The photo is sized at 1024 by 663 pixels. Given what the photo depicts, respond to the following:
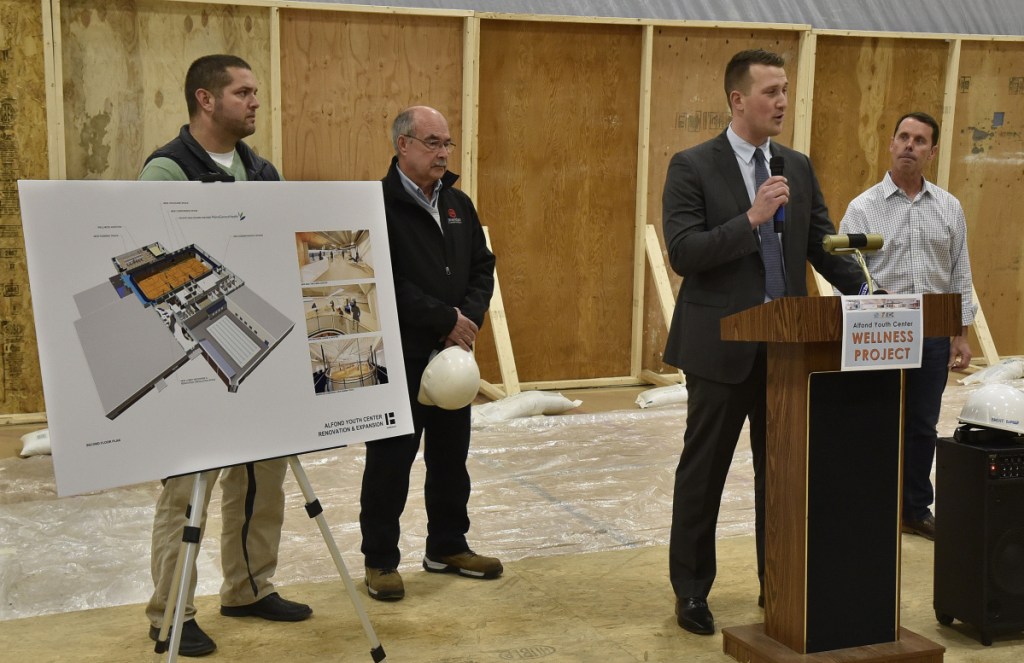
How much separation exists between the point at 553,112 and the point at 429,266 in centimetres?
361

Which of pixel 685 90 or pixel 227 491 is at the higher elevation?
pixel 685 90

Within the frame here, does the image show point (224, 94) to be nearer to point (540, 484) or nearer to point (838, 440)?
point (838, 440)

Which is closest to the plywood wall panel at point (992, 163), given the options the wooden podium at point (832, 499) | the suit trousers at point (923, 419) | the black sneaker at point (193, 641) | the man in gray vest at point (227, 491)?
the suit trousers at point (923, 419)

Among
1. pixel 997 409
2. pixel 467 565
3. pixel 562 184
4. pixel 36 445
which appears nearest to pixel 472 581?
pixel 467 565

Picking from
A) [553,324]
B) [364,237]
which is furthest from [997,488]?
[553,324]

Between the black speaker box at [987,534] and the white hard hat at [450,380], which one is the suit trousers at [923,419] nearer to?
the black speaker box at [987,534]

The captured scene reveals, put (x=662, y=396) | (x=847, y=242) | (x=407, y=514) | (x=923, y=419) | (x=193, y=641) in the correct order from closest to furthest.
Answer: (x=847, y=242) < (x=193, y=641) < (x=923, y=419) < (x=407, y=514) < (x=662, y=396)

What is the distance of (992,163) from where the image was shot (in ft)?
26.0

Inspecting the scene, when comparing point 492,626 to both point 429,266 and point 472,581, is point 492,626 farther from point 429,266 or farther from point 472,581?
point 429,266

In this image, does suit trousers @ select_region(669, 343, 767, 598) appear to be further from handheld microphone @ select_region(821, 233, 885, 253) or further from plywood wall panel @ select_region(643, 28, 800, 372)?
plywood wall panel @ select_region(643, 28, 800, 372)

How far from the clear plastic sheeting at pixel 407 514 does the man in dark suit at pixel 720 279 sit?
84 cm

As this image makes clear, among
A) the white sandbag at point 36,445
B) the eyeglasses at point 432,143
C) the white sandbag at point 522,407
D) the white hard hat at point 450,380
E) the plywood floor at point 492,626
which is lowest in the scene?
the plywood floor at point 492,626

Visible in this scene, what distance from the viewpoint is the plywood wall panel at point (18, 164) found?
5.79 m

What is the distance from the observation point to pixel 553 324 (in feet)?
23.3
